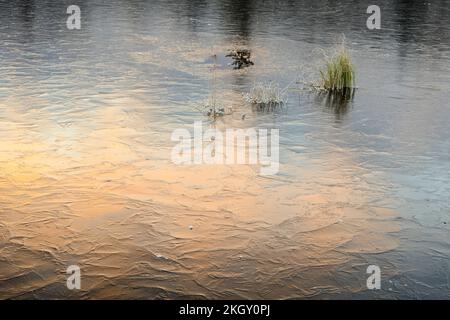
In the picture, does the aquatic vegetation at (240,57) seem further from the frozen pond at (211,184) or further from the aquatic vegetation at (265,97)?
the aquatic vegetation at (265,97)

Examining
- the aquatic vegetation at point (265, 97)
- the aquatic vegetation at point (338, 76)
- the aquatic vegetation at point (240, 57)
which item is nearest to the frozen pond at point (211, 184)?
the aquatic vegetation at point (265, 97)

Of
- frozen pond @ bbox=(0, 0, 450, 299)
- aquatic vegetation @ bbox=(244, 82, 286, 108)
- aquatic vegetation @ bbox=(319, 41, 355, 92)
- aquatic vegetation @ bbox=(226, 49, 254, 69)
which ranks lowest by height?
frozen pond @ bbox=(0, 0, 450, 299)

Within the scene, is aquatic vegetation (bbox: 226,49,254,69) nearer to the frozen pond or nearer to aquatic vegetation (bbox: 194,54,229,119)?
the frozen pond

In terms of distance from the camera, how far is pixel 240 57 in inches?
731

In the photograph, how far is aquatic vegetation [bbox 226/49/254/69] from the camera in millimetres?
17594

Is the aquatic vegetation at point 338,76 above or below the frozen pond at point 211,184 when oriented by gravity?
above

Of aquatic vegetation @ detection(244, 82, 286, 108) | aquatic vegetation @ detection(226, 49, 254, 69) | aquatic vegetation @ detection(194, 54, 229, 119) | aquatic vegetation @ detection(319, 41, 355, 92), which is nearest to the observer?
aquatic vegetation @ detection(194, 54, 229, 119)

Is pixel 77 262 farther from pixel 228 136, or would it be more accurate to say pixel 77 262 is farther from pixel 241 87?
pixel 241 87

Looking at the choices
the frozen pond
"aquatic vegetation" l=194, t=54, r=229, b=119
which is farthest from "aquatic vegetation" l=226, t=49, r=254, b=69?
"aquatic vegetation" l=194, t=54, r=229, b=119

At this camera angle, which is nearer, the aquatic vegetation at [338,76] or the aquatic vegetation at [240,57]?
the aquatic vegetation at [338,76]

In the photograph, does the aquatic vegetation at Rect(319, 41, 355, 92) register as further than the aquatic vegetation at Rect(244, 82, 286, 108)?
Yes

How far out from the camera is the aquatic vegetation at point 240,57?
57.7ft

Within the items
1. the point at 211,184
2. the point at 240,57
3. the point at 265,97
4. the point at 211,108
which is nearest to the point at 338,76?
the point at 265,97

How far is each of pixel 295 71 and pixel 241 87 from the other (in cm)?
232
